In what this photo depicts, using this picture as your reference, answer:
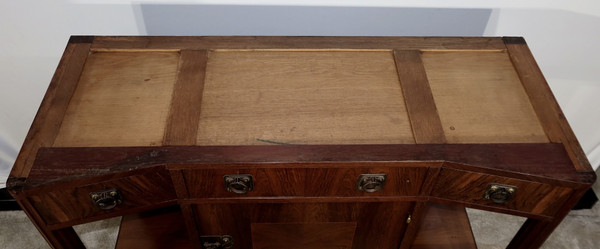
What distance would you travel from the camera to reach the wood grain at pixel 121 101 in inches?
41.7

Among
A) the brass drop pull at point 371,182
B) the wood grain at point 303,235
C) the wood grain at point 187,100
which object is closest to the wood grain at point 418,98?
the brass drop pull at point 371,182

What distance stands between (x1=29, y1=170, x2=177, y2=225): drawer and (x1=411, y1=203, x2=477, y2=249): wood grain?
0.85 m

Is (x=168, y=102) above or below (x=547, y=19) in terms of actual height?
above

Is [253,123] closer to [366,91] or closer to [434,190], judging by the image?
[366,91]

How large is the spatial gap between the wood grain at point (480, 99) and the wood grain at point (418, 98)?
0.07ft

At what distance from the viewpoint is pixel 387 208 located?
123 centimetres

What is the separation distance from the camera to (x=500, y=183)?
108 cm

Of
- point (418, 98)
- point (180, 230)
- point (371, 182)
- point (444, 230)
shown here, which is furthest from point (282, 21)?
point (444, 230)

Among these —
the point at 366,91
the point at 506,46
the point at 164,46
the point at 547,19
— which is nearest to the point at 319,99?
the point at 366,91

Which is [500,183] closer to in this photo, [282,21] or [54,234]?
[282,21]

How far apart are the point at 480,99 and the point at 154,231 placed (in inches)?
43.2

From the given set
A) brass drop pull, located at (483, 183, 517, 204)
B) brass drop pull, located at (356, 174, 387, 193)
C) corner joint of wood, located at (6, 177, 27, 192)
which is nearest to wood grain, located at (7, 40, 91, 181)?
corner joint of wood, located at (6, 177, 27, 192)

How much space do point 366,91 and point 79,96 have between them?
0.72 meters

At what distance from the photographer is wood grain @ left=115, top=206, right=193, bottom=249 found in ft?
4.97
